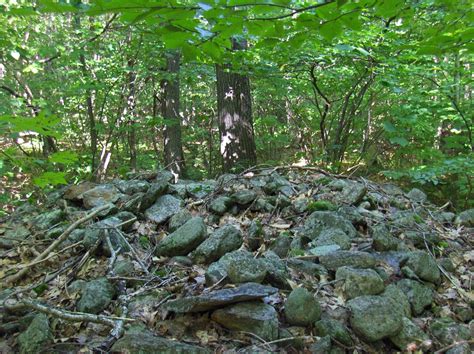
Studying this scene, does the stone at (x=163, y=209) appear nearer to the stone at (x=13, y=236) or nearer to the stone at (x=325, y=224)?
the stone at (x=13, y=236)

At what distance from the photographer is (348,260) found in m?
2.86

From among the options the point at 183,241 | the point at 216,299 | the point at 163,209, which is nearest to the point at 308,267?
the point at 216,299

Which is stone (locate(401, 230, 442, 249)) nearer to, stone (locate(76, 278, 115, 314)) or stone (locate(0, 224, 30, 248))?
stone (locate(76, 278, 115, 314))

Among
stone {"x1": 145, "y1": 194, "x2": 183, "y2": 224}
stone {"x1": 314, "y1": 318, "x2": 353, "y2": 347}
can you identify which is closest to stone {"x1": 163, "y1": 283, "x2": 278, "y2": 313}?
stone {"x1": 314, "y1": 318, "x2": 353, "y2": 347}

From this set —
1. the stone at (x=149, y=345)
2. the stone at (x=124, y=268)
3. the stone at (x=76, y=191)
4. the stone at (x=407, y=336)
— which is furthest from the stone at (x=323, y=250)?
the stone at (x=76, y=191)

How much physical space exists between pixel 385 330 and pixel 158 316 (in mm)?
1464

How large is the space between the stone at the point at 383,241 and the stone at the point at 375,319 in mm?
807

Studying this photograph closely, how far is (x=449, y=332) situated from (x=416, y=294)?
0.37 metres

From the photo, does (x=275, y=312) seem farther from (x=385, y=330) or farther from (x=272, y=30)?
(x=272, y=30)

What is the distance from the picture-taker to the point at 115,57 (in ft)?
22.8

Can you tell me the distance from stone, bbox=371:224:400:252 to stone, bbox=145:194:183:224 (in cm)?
197

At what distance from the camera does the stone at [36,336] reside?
2029mm

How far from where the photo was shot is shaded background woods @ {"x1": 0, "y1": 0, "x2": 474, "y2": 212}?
1452mm

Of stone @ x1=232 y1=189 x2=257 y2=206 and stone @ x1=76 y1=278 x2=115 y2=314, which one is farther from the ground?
stone @ x1=232 y1=189 x2=257 y2=206
